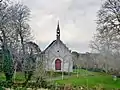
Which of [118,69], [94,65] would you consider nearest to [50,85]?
[118,69]

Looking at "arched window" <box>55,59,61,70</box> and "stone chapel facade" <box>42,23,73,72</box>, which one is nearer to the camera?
"stone chapel facade" <box>42,23,73,72</box>

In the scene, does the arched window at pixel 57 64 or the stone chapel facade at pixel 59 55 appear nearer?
the stone chapel facade at pixel 59 55

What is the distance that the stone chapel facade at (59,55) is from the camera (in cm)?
5581

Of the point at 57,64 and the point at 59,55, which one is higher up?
the point at 59,55

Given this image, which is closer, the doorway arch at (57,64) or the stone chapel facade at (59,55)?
the stone chapel facade at (59,55)

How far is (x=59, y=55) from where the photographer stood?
5672 centimetres

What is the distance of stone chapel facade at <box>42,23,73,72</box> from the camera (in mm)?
55812

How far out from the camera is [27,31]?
47406 mm

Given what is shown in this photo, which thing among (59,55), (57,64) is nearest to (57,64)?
(57,64)

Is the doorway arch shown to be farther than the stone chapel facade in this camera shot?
Yes

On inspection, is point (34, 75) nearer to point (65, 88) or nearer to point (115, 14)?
point (65, 88)

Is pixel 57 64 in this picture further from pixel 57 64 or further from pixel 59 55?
pixel 59 55

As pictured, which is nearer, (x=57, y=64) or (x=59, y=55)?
(x=57, y=64)

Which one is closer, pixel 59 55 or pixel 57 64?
pixel 57 64
